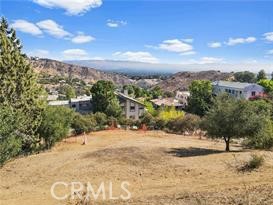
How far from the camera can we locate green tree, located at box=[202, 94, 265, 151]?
23438 mm

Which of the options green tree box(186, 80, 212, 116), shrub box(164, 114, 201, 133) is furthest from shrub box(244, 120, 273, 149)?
green tree box(186, 80, 212, 116)

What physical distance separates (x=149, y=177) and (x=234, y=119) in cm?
894

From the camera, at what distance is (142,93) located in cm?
10519

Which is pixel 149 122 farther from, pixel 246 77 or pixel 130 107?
pixel 246 77

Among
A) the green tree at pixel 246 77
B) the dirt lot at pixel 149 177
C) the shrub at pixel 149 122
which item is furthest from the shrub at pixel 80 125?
the green tree at pixel 246 77

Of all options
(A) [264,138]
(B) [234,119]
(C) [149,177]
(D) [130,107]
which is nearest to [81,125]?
(D) [130,107]

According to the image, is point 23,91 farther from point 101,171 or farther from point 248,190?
point 248,190

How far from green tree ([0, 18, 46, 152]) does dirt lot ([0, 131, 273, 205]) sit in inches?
298

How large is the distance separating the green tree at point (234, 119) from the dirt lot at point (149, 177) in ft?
8.39

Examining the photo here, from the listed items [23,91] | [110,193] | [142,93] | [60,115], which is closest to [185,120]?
[60,115]

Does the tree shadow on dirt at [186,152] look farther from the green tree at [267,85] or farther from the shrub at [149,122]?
the green tree at [267,85]

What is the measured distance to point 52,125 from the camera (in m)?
33.3

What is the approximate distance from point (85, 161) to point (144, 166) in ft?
13.3

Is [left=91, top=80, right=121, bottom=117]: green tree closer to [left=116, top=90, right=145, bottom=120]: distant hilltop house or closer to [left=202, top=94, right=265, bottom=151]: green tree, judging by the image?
[left=116, top=90, right=145, bottom=120]: distant hilltop house
